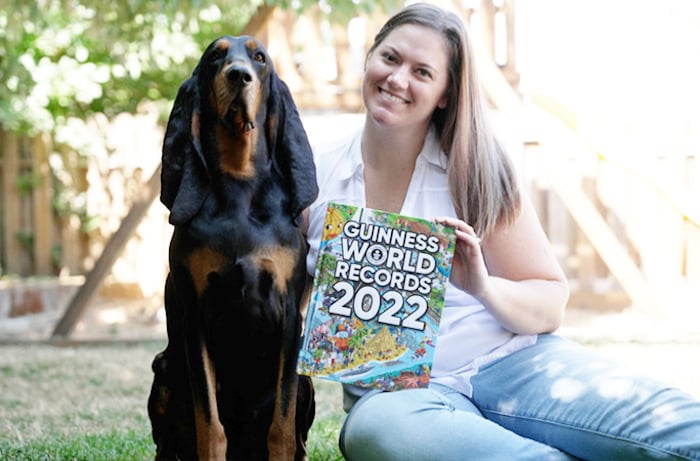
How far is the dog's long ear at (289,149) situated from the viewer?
7.81ft

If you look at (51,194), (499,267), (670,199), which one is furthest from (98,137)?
(499,267)

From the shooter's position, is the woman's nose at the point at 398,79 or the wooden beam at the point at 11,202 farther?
the wooden beam at the point at 11,202

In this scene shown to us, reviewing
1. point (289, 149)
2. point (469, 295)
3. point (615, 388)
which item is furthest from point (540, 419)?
point (289, 149)

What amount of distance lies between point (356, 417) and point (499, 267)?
79cm

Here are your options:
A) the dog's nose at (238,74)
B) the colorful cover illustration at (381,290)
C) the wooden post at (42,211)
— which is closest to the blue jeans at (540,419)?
the colorful cover illustration at (381,290)

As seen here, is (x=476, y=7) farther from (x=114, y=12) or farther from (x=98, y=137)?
(x=98, y=137)

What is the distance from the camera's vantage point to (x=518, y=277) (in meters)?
2.91

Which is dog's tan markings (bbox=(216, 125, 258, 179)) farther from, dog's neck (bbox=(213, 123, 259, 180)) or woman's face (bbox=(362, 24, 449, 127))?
woman's face (bbox=(362, 24, 449, 127))

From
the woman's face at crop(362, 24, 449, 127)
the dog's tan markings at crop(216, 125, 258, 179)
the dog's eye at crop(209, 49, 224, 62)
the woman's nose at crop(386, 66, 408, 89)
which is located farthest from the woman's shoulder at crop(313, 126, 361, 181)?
the dog's eye at crop(209, 49, 224, 62)

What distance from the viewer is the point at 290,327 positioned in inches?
92.1

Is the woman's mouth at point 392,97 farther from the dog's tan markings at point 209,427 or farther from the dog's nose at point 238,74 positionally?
the dog's tan markings at point 209,427

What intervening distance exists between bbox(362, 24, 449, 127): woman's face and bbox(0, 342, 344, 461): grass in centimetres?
138

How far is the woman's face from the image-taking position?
274 cm

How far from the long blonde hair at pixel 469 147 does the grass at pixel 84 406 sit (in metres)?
1.15
